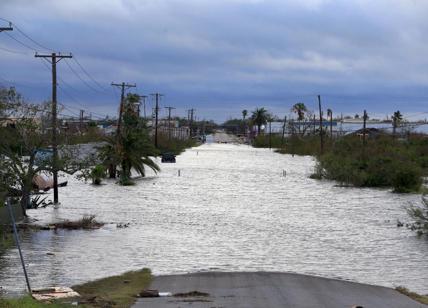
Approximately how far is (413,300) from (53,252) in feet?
38.4

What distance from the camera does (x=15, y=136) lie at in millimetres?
30750

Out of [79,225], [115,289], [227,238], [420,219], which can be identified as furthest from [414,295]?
[79,225]

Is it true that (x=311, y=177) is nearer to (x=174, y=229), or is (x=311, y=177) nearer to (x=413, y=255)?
(x=174, y=229)

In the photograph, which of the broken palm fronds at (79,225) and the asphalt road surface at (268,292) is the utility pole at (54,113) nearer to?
the broken palm fronds at (79,225)

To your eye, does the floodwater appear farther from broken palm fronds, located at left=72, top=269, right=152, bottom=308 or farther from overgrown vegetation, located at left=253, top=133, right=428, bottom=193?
overgrown vegetation, located at left=253, top=133, right=428, bottom=193

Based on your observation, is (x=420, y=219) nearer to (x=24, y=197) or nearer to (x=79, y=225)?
(x=79, y=225)

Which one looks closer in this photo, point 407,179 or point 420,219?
point 420,219

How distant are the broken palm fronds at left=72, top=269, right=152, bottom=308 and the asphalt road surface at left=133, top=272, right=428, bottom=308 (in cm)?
32

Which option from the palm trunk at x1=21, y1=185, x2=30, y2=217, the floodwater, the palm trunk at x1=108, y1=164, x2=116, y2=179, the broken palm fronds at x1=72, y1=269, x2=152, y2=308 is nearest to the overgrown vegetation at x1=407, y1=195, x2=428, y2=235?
the floodwater

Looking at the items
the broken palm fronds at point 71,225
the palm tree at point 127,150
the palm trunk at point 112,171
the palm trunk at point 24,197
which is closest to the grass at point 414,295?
the broken palm fronds at point 71,225

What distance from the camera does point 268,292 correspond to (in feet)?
50.6

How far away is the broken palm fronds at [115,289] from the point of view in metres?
13.7

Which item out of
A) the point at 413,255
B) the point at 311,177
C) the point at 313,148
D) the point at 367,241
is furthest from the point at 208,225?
the point at 313,148

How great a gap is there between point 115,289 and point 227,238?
463 inches
